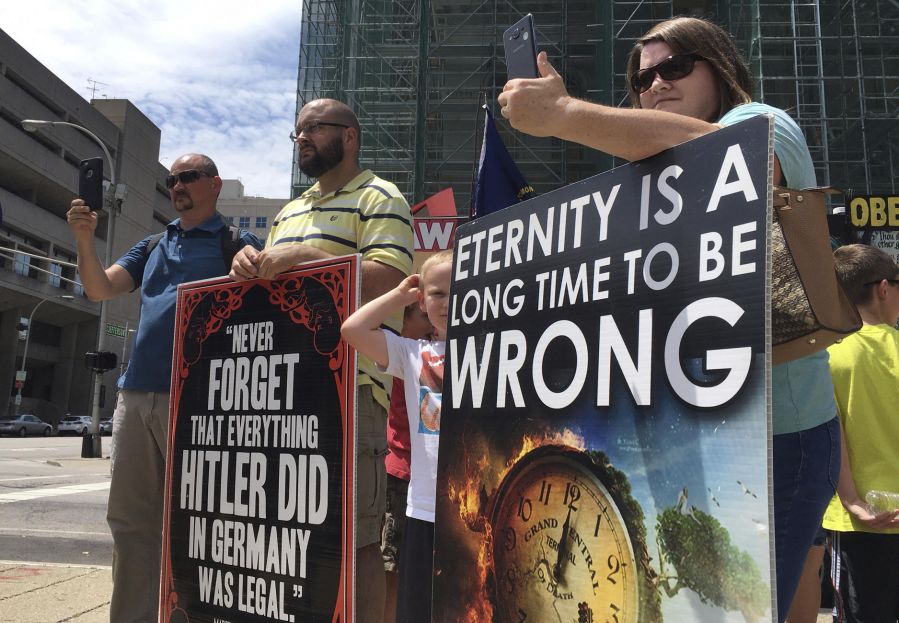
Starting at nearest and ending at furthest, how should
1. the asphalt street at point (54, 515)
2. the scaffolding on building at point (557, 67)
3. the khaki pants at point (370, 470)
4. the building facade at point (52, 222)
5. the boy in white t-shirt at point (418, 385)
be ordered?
1. the boy in white t-shirt at point (418, 385)
2. the khaki pants at point (370, 470)
3. the asphalt street at point (54, 515)
4. the scaffolding on building at point (557, 67)
5. the building facade at point (52, 222)

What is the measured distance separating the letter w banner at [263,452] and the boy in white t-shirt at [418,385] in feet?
0.35

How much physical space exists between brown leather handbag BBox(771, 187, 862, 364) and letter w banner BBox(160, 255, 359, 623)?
4.19 ft

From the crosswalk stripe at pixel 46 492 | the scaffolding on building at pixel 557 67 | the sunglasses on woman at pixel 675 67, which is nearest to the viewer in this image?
the sunglasses on woman at pixel 675 67

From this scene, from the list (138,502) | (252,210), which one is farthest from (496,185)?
(252,210)

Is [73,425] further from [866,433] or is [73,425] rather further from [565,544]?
[565,544]

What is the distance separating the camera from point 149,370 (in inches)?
117

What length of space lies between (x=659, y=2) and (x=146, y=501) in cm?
1567

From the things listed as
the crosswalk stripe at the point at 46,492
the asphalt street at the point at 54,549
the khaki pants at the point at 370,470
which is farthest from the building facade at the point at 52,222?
the khaki pants at the point at 370,470

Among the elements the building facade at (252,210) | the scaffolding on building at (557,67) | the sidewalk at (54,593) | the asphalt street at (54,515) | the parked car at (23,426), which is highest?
the building facade at (252,210)

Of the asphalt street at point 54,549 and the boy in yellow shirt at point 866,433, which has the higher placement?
the boy in yellow shirt at point 866,433

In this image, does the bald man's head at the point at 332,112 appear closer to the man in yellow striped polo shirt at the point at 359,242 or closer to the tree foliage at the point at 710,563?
the man in yellow striped polo shirt at the point at 359,242

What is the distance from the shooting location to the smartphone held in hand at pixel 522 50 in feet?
4.86

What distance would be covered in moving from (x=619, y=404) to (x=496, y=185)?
3.43ft

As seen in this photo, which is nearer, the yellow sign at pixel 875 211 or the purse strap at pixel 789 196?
the purse strap at pixel 789 196
